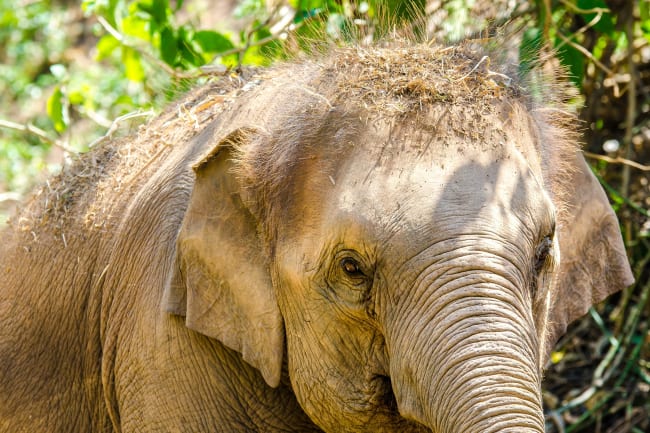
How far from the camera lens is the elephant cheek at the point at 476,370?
2.56m

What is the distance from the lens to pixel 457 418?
103 inches

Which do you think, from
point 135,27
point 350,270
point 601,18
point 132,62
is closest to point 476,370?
point 350,270

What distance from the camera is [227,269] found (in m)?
3.34

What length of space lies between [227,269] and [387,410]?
25.5 inches

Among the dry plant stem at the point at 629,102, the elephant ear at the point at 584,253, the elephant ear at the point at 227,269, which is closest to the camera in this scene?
the elephant ear at the point at 227,269

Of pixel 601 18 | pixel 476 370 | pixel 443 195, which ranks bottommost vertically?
pixel 476 370

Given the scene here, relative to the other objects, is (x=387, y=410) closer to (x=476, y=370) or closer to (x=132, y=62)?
(x=476, y=370)

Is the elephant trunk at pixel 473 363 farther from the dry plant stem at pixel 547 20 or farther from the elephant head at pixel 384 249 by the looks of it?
the dry plant stem at pixel 547 20

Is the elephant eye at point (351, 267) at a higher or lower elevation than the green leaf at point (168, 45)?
lower

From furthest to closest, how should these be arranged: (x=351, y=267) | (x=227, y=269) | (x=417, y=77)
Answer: (x=227, y=269) < (x=417, y=77) < (x=351, y=267)

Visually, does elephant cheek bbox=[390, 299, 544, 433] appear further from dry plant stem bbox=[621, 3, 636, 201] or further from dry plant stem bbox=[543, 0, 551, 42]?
dry plant stem bbox=[621, 3, 636, 201]

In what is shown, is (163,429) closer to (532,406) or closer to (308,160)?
(308,160)

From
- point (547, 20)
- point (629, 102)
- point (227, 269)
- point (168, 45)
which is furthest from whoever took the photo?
point (629, 102)

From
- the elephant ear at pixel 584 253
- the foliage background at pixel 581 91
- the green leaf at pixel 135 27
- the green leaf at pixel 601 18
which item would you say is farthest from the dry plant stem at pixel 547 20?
the green leaf at pixel 135 27
